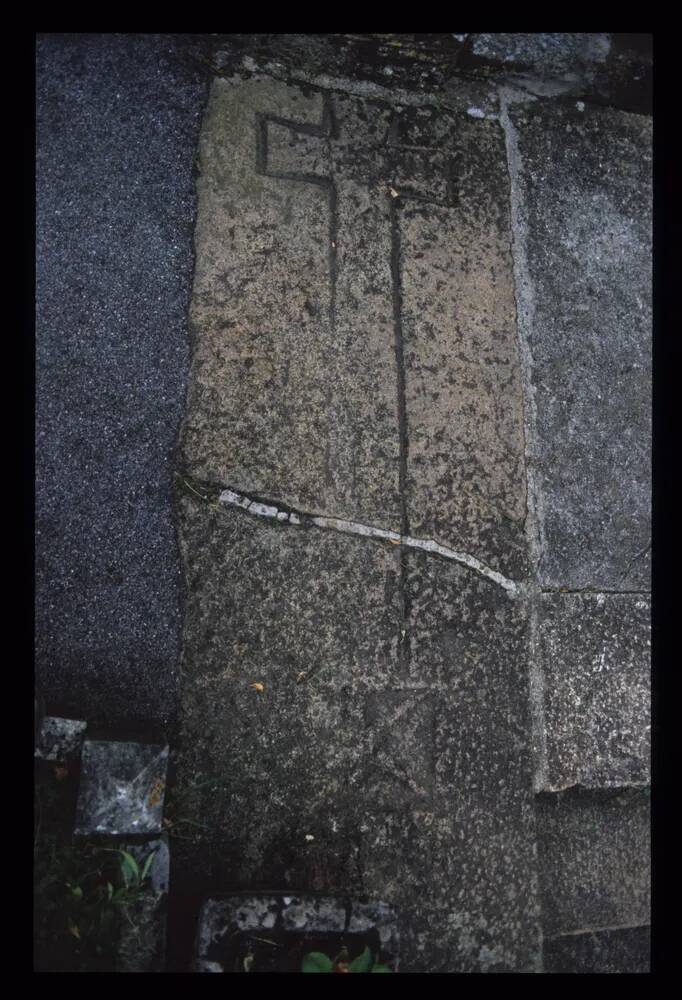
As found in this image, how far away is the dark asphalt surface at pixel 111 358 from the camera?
1.78 m

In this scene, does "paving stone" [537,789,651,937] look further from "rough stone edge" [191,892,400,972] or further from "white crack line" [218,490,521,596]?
"white crack line" [218,490,521,596]

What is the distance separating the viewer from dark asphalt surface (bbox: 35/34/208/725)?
5.84 feet

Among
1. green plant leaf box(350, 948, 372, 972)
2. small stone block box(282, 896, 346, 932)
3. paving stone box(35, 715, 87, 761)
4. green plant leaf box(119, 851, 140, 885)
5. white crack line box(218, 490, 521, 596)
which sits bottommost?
green plant leaf box(350, 948, 372, 972)

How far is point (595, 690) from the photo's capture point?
200cm

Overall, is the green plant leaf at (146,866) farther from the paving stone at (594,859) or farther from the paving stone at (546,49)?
the paving stone at (546,49)

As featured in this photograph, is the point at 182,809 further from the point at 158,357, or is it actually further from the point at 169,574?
the point at 158,357

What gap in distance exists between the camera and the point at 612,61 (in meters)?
2.24

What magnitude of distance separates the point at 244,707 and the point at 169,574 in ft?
1.44

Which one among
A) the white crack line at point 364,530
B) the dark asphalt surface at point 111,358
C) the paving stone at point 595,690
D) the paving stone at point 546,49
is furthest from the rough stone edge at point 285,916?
the paving stone at point 546,49

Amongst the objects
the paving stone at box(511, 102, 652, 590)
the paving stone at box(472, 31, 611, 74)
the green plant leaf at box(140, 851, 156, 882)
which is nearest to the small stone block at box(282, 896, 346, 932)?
the green plant leaf at box(140, 851, 156, 882)

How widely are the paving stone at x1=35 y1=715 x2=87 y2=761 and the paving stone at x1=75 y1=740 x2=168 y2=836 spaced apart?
4 centimetres

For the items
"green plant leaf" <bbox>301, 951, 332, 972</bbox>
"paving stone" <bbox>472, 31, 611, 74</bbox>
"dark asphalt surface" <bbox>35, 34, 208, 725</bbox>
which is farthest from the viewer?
"paving stone" <bbox>472, 31, 611, 74</bbox>

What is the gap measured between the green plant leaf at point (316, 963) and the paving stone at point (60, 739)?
80 centimetres

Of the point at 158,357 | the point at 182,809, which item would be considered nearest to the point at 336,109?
the point at 158,357
